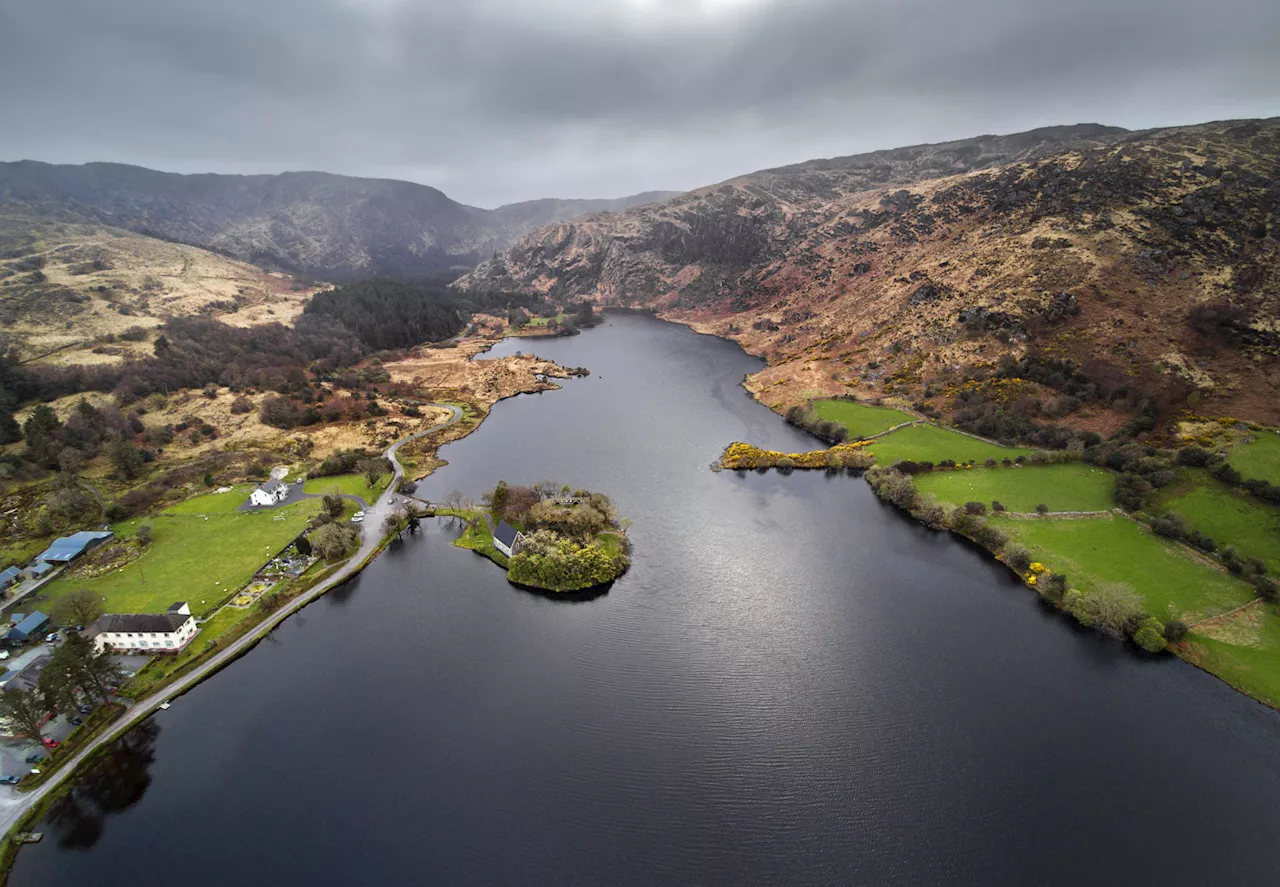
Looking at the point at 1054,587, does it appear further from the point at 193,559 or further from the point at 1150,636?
the point at 193,559

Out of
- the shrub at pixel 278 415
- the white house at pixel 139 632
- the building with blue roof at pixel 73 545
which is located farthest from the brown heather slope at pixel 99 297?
the white house at pixel 139 632

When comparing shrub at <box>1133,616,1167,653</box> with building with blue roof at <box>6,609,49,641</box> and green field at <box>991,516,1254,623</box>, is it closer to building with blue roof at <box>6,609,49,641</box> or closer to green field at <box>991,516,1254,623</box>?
green field at <box>991,516,1254,623</box>

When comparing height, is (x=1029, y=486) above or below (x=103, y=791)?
below

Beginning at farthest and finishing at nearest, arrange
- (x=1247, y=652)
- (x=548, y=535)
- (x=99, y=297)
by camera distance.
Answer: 1. (x=99, y=297)
2. (x=548, y=535)
3. (x=1247, y=652)

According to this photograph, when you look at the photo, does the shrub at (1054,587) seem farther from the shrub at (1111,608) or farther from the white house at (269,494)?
the white house at (269,494)

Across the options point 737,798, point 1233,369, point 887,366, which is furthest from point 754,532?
point 1233,369

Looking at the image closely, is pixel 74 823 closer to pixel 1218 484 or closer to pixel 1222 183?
pixel 1218 484

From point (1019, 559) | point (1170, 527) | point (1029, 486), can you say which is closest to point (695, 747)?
point (1019, 559)
